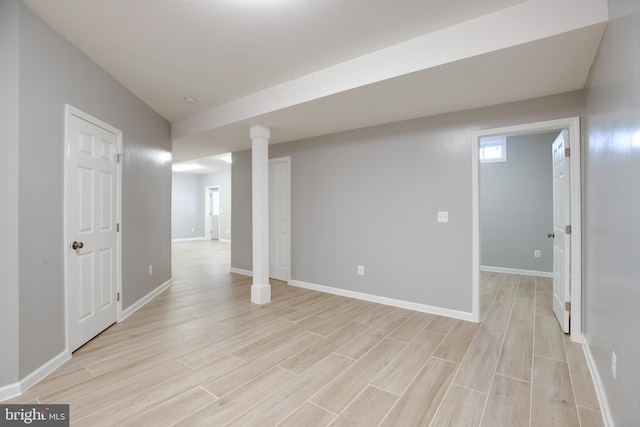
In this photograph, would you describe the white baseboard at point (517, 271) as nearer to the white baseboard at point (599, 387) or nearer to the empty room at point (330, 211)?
the empty room at point (330, 211)

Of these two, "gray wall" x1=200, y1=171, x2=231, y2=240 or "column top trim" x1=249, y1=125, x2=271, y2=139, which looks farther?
"gray wall" x1=200, y1=171, x2=231, y2=240

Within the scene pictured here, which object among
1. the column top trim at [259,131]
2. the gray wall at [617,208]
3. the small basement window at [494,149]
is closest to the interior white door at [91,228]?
the column top trim at [259,131]

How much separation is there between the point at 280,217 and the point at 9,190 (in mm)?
3482

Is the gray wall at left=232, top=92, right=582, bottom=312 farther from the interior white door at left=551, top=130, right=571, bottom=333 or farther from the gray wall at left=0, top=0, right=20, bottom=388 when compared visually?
the gray wall at left=0, top=0, right=20, bottom=388

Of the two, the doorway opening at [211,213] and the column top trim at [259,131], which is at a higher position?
the column top trim at [259,131]

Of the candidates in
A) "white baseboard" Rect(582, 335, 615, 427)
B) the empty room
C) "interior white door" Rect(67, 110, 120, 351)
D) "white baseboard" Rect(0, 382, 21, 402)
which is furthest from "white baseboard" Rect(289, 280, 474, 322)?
"white baseboard" Rect(0, 382, 21, 402)

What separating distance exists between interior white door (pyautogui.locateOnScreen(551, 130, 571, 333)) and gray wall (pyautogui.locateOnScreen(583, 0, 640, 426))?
1.66 feet

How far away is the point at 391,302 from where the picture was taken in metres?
3.80

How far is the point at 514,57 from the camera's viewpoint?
2.13 m

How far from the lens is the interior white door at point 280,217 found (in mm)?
4969

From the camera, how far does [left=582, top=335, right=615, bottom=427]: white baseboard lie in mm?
1666

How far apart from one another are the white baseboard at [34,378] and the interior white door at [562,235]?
14.4 ft

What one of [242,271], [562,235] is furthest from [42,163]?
[562,235]

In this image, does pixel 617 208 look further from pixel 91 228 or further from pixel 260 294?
pixel 91 228
